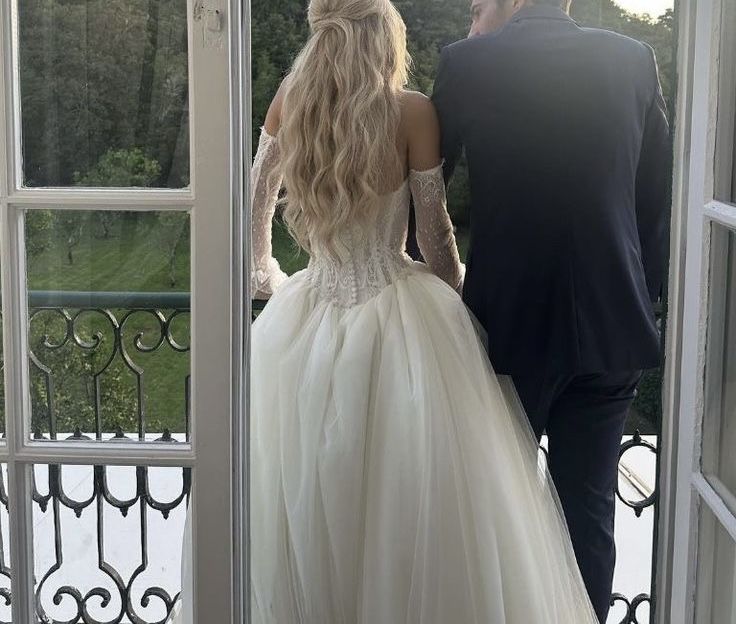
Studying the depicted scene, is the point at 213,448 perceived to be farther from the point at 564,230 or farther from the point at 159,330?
the point at 564,230

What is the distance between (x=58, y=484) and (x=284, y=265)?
3.37 meters

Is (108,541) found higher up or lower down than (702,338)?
lower down

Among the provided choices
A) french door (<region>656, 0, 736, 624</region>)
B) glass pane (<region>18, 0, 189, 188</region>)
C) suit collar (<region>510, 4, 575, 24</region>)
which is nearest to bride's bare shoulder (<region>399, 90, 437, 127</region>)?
suit collar (<region>510, 4, 575, 24</region>)

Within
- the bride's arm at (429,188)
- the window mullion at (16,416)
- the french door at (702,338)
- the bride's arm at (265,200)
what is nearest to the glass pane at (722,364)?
the french door at (702,338)

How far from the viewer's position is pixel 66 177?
5.33ft

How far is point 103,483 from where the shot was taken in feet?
5.60

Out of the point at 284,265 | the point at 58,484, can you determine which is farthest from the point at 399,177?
the point at 284,265

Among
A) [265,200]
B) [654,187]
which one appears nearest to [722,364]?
[654,187]

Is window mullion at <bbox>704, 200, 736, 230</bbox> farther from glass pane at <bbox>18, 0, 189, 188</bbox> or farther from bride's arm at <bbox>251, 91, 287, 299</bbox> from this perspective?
bride's arm at <bbox>251, 91, 287, 299</bbox>

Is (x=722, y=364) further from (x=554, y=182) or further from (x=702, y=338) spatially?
(x=554, y=182)

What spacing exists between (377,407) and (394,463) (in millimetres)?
128

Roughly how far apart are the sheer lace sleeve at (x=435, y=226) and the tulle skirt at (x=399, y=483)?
116 mm

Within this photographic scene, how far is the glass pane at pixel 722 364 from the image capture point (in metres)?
1.58

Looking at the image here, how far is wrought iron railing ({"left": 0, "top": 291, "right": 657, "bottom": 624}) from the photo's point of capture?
1.66m
